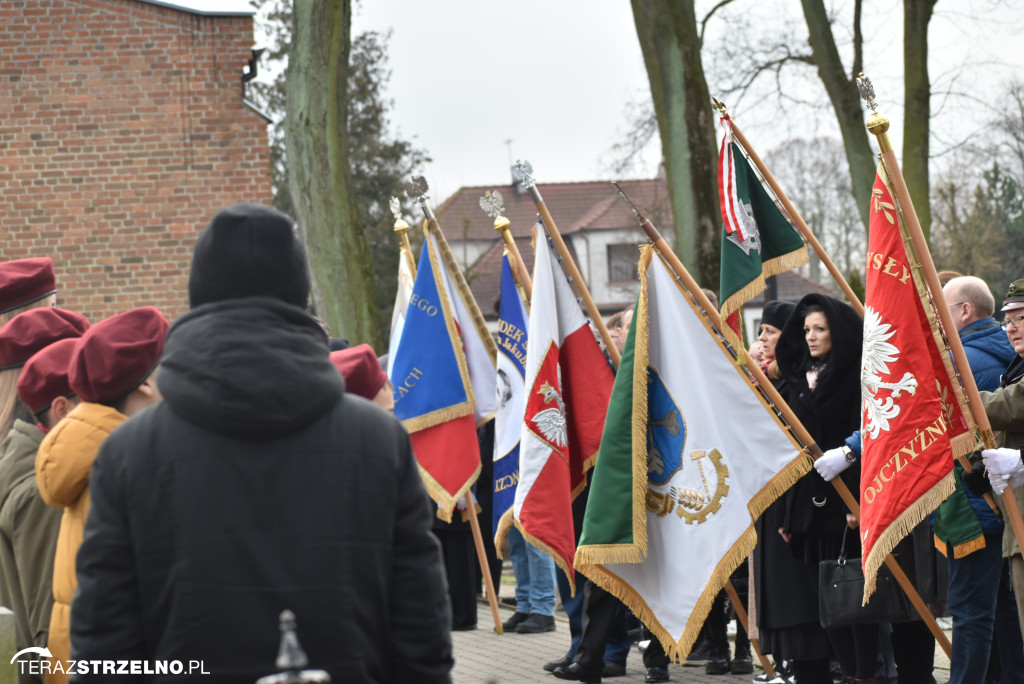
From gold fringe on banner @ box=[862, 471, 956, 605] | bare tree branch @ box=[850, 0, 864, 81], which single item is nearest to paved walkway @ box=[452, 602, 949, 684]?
gold fringe on banner @ box=[862, 471, 956, 605]

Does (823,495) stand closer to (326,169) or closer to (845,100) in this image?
(326,169)

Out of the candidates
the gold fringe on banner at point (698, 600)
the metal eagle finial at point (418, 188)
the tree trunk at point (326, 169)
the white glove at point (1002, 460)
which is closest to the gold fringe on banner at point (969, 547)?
the white glove at point (1002, 460)

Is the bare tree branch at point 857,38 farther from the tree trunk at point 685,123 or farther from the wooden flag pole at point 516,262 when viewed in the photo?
the wooden flag pole at point 516,262

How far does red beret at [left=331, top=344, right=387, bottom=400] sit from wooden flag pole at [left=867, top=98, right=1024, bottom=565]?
83.6 inches

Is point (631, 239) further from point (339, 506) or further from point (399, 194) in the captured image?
point (339, 506)

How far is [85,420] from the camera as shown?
3111 mm

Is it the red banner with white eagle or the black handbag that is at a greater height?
the red banner with white eagle

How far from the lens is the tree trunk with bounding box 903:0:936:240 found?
14562 millimetres

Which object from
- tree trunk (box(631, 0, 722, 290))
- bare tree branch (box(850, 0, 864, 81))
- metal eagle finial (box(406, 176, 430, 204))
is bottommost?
metal eagle finial (box(406, 176, 430, 204))

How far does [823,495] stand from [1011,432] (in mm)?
887

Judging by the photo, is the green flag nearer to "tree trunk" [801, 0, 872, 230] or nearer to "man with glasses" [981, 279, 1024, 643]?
"man with glasses" [981, 279, 1024, 643]

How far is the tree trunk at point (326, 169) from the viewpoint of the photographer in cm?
1162

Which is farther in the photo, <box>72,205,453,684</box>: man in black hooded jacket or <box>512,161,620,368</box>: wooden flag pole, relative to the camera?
<box>512,161,620,368</box>: wooden flag pole

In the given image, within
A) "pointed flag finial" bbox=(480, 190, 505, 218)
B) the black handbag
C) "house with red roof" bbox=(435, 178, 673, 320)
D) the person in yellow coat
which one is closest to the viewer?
the person in yellow coat
